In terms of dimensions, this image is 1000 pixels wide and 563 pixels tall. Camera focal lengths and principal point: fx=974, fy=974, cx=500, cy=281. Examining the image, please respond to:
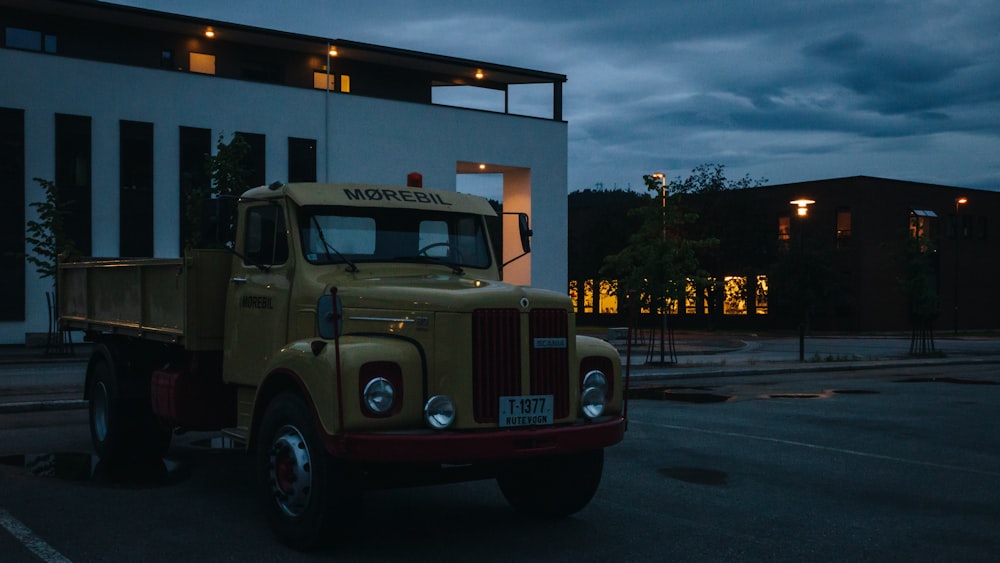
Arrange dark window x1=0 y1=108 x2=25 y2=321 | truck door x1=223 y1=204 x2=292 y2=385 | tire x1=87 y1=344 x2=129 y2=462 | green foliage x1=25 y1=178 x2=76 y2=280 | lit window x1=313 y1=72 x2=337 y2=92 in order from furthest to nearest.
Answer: lit window x1=313 y1=72 x2=337 y2=92, dark window x1=0 y1=108 x2=25 y2=321, green foliage x1=25 y1=178 x2=76 y2=280, tire x1=87 y1=344 x2=129 y2=462, truck door x1=223 y1=204 x2=292 y2=385

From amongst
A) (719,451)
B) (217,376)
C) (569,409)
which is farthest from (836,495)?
(217,376)

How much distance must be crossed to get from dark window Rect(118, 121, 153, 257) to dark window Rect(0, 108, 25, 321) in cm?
313

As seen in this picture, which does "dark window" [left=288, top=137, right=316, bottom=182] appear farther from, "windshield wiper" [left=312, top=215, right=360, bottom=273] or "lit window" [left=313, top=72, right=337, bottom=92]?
"windshield wiper" [left=312, top=215, right=360, bottom=273]

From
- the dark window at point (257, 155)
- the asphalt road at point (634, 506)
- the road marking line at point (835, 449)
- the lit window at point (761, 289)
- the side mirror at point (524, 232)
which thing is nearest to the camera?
the asphalt road at point (634, 506)

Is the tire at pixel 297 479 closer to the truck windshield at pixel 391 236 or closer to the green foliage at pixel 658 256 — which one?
the truck windshield at pixel 391 236

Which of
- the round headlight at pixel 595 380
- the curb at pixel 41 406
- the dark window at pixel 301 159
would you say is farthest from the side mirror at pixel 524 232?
the dark window at pixel 301 159

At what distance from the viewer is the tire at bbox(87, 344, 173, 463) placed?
30.7ft

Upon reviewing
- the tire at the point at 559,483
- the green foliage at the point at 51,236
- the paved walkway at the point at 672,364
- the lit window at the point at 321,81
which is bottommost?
the paved walkway at the point at 672,364

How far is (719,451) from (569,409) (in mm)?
4717

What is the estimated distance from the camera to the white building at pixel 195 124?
31828 millimetres

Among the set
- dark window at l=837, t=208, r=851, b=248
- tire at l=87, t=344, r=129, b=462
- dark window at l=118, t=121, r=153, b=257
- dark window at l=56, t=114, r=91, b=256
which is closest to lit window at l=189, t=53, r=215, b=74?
dark window at l=118, t=121, r=153, b=257

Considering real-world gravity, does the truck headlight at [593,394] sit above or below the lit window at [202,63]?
below

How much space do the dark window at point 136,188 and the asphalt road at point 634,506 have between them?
22055 mm

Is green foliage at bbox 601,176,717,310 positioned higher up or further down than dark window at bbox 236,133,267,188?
further down
